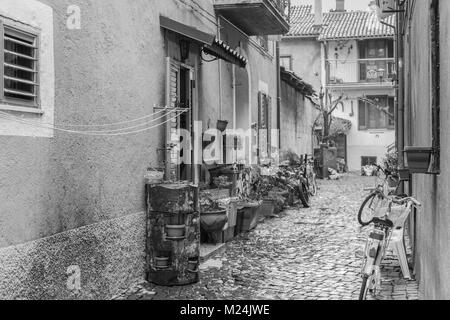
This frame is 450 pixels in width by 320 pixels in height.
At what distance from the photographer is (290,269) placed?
8.31 m

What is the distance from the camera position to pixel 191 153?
399 inches

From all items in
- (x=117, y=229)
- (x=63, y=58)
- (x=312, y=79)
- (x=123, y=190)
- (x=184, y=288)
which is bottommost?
(x=184, y=288)

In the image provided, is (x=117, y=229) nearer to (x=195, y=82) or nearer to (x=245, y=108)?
(x=195, y=82)

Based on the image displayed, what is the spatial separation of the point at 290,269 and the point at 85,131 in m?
3.85

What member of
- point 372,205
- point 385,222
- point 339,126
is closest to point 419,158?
point 385,222

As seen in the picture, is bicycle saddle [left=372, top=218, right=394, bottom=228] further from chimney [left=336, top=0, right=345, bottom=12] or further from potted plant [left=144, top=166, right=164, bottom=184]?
chimney [left=336, top=0, right=345, bottom=12]

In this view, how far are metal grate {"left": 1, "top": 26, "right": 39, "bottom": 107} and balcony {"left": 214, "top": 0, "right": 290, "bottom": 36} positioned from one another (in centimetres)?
709

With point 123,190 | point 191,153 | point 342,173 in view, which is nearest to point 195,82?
point 191,153

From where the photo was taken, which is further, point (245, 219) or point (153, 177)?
point (245, 219)

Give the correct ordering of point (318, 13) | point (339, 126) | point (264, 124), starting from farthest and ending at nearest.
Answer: point (318, 13) → point (339, 126) → point (264, 124)

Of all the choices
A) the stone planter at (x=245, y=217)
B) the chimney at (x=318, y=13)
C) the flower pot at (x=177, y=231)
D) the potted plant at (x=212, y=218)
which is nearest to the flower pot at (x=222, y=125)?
the stone planter at (x=245, y=217)

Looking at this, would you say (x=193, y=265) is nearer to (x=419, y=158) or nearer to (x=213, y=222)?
(x=213, y=222)

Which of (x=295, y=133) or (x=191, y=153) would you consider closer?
(x=191, y=153)
